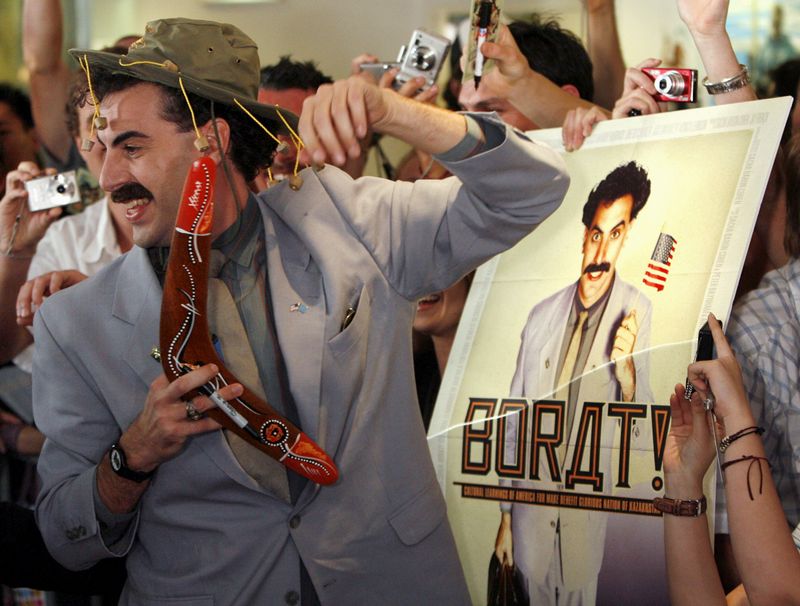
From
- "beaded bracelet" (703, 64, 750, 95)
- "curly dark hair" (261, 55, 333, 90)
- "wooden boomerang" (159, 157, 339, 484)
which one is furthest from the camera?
"curly dark hair" (261, 55, 333, 90)

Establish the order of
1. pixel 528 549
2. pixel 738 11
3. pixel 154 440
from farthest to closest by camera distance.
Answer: pixel 738 11 → pixel 528 549 → pixel 154 440

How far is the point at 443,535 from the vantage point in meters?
1.74

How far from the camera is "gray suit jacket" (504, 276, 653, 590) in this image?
1912mm

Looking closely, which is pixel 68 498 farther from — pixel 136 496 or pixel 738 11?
pixel 738 11

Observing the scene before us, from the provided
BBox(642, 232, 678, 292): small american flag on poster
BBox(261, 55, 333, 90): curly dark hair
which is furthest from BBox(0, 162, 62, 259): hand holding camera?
BBox(642, 232, 678, 292): small american flag on poster

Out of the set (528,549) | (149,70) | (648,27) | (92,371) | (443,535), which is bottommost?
(528,549)

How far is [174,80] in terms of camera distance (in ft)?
5.52

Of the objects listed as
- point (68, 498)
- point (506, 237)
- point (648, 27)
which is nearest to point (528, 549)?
point (506, 237)

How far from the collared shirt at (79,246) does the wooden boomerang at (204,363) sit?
3.82 feet

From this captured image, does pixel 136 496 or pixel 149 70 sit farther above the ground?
pixel 149 70

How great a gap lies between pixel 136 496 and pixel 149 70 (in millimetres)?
653

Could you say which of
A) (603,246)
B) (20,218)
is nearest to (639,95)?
(603,246)

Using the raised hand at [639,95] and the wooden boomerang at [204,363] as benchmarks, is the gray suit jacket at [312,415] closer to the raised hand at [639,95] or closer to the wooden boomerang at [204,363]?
the wooden boomerang at [204,363]

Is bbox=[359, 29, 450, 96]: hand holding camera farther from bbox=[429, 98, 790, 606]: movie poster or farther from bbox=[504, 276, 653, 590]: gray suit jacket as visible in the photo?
bbox=[504, 276, 653, 590]: gray suit jacket
